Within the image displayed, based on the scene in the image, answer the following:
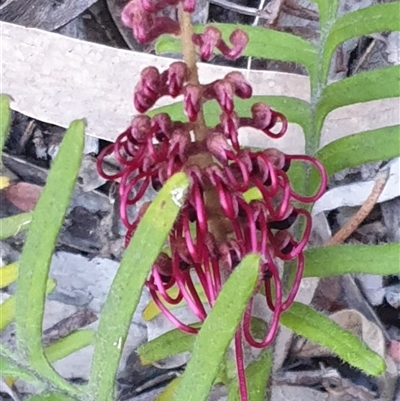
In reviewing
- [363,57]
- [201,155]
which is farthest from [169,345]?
[363,57]

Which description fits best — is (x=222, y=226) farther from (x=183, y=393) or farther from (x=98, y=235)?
(x=98, y=235)

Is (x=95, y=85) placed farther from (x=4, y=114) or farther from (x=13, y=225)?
(x=4, y=114)

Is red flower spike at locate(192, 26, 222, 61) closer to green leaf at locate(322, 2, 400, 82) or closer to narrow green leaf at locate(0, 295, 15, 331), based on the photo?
green leaf at locate(322, 2, 400, 82)

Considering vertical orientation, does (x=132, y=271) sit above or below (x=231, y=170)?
below

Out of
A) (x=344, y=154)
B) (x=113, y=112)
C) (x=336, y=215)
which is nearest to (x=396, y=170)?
(x=336, y=215)

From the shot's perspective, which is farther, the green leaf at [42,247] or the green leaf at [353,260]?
the green leaf at [353,260]

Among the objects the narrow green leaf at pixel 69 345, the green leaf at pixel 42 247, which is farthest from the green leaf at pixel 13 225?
the green leaf at pixel 42 247

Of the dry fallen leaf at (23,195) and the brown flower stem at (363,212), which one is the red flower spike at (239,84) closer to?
the brown flower stem at (363,212)
